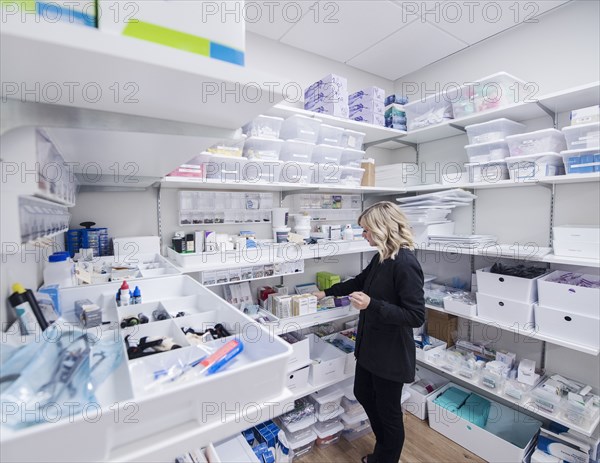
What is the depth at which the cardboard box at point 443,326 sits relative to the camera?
96.4 inches

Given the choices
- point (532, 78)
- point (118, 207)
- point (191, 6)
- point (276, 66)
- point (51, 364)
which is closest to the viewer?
point (191, 6)

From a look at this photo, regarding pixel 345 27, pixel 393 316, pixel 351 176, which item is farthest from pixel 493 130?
pixel 393 316

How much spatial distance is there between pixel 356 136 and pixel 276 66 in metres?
0.77

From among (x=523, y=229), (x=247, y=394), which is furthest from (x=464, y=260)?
(x=247, y=394)

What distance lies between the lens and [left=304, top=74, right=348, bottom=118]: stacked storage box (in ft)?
6.72

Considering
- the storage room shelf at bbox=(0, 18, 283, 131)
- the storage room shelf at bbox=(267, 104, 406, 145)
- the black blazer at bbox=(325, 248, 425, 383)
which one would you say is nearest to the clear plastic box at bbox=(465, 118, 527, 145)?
the storage room shelf at bbox=(267, 104, 406, 145)

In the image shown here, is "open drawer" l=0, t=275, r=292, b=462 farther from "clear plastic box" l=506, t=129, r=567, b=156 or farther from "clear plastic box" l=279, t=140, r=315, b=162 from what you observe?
"clear plastic box" l=506, t=129, r=567, b=156

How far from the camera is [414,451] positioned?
2.02 metres

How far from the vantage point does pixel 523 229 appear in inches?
83.5

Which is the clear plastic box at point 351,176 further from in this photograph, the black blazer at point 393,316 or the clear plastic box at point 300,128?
the black blazer at point 393,316

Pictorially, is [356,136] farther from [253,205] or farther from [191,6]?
[191,6]

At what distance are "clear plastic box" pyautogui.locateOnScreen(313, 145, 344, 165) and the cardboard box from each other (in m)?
1.49

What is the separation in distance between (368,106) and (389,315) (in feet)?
5.07

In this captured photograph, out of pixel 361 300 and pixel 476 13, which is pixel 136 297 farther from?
pixel 476 13
